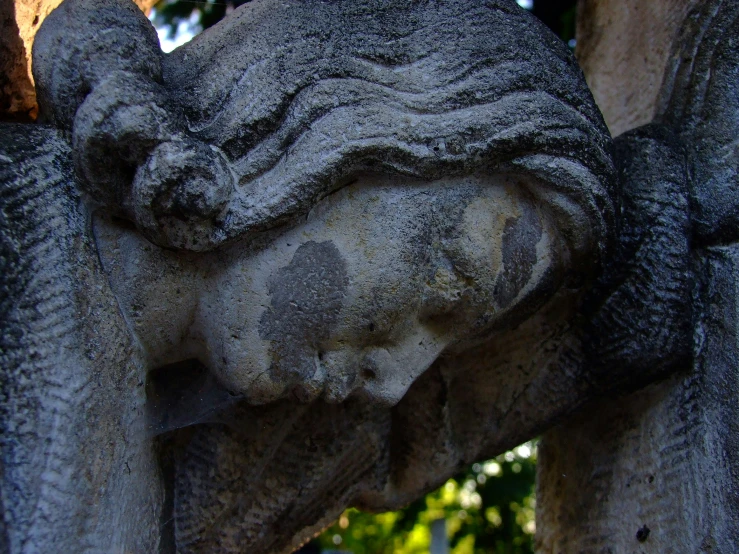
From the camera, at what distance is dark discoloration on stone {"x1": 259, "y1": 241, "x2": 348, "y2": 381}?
117cm

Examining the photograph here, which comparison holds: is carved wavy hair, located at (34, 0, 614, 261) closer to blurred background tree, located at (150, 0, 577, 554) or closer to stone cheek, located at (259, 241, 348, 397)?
stone cheek, located at (259, 241, 348, 397)

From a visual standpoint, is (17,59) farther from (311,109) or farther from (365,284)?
(365,284)

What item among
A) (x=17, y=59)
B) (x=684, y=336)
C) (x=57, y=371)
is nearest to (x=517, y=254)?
(x=684, y=336)

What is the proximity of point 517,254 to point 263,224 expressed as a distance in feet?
1.35

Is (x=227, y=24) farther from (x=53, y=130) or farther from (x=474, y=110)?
(x=474, y=110)

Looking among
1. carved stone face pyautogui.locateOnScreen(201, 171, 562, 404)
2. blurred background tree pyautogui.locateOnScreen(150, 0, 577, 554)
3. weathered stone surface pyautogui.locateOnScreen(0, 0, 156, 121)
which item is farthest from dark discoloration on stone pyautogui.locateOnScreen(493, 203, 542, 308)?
blurred background tree pyautogui.locateOnScreen(150, 0, 577, 554)

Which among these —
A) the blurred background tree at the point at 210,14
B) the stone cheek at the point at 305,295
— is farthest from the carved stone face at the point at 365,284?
the blurred background tree at the point at 210,14

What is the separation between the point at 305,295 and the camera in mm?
1170

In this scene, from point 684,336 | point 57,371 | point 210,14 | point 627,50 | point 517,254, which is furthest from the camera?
point 210,14

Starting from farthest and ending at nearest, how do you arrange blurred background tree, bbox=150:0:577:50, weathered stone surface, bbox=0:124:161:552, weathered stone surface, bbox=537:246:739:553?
blurred background tree, bbox=150:0:577:50, weathered stone surface, bbox=537:246:739:553, weathered stone surface, bbox=0:124:161:552

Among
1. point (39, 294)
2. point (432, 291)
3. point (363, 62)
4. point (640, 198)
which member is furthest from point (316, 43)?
point (640, 198)

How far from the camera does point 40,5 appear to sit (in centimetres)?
153

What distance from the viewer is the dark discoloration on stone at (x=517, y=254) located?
125 centimetres

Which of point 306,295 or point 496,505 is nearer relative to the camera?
point 306,295
